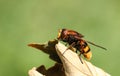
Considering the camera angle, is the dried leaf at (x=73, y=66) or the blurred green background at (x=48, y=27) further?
the blurred green background at (x=48, y=27)

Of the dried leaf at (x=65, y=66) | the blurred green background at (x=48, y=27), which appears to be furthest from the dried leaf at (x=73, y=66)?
the blurred green background at (x=48, y=27)

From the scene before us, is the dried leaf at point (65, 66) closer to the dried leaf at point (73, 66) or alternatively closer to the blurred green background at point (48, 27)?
the dried leaf at point (73, 66)

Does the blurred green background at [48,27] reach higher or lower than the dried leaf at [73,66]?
lower

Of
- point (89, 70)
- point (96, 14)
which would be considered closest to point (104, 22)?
point (96, 14)

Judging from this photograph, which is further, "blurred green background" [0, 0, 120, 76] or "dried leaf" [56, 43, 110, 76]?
"blurred green background" [0, 0, 120, 76]

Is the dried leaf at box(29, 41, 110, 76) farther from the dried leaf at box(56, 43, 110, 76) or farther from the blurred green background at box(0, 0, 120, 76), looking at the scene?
the blurred green background at box(0, 0, 120, 76)

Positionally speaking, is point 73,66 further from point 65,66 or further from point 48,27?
point 48,27

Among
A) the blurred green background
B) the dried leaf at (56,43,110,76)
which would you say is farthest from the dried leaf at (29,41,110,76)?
the blurred green background

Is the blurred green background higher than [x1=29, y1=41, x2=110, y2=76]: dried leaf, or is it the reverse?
[x1=29, y1=41, x2=110, y2=76]: dried leaf

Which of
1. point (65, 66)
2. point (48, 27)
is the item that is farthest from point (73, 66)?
point (48, 27)
